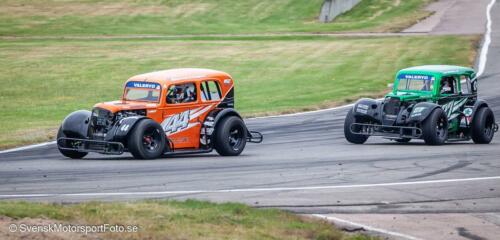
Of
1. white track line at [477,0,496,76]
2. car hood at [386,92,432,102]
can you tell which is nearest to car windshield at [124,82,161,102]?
car hood at [386,92,432,102]

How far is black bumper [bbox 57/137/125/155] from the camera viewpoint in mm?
20453

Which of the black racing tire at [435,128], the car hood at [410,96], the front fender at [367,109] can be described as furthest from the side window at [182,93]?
the black racing tire at [435,128]

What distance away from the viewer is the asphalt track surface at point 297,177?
1591 cm

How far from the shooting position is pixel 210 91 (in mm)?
22328

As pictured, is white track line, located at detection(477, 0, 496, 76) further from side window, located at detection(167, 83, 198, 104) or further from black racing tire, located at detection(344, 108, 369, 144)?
side window, located at detection(167, 83, 198, 104)

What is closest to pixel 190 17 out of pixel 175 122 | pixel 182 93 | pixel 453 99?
pixel 453 99

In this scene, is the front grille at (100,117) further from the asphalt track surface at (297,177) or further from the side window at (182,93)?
the side window at (182,93)

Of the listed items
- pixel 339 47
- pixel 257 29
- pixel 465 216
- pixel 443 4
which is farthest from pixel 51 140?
pixel 443 4

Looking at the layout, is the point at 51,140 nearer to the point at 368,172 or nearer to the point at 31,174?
the point at 31,174

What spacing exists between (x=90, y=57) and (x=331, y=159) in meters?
27.3

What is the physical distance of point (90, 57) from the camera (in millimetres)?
46719

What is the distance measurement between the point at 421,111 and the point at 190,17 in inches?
1651

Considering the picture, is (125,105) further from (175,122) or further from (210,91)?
(210,91)

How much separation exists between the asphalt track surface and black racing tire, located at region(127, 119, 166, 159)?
295 millimetres
